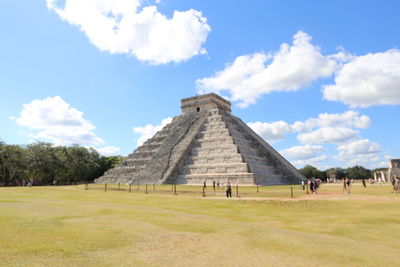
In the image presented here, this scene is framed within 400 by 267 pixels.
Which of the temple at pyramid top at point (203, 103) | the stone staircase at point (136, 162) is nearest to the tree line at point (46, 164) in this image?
the stone staircase at point (136, 162)

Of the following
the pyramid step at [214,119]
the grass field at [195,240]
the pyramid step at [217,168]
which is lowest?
the grass field at [195,240]

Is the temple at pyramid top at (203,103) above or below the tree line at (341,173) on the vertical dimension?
above

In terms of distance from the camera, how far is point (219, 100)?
54406 mm

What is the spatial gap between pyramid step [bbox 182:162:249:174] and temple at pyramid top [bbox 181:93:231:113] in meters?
16.1

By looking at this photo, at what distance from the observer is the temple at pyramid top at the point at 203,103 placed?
52.2m

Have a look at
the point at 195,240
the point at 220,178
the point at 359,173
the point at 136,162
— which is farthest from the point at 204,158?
the point at 359,173

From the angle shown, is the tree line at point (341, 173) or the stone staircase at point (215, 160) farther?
the tree line at point (341, 173)

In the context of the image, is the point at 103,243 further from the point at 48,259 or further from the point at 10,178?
the point at 10,178

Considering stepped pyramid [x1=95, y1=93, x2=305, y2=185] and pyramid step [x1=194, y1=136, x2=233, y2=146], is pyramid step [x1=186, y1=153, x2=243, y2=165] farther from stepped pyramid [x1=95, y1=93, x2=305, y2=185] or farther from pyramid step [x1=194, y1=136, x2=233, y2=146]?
pyramid step [x1=194, y1=136, x2=233, y2=146]

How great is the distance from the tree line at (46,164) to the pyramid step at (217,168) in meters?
28.4

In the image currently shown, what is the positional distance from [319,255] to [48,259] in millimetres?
5815

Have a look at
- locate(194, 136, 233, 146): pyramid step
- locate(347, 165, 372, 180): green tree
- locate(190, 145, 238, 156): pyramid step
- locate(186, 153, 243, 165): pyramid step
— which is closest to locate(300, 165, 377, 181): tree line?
locate(347, 165, 372, 180): green tree

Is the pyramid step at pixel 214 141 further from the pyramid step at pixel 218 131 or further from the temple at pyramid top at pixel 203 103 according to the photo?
the temple at pyramid top at pixel 203 103

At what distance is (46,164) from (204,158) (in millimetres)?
30622
